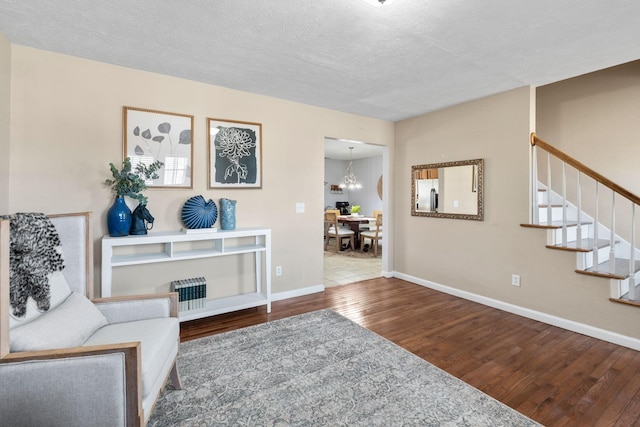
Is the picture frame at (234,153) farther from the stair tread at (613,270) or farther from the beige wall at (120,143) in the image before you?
the stair tread at (613,270)

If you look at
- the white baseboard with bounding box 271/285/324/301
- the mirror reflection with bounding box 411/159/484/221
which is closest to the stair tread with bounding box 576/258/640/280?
the mirror reflection with bounding box 411/159/484/221

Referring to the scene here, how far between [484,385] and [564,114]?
136 inches

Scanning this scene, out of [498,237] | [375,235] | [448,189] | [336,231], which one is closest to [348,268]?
[375,235]

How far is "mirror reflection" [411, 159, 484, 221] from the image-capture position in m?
3.64

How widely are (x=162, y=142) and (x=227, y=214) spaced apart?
0.93m

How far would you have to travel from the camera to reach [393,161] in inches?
186

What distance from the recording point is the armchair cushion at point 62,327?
4.16ft

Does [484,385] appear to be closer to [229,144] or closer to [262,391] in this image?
[262,391]

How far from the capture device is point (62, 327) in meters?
1.43

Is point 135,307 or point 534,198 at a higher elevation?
point 534,198

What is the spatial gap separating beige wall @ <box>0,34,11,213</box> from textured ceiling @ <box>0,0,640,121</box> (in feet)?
0.43

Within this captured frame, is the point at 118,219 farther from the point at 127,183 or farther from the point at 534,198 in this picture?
the point at 534,198

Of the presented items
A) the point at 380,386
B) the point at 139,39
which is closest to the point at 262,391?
the point at 380,386

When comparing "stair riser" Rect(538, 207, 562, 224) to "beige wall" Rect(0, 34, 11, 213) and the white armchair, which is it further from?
"beige wall" Rect(0, 34, 11, 213)
